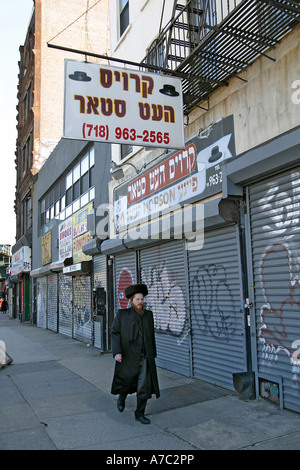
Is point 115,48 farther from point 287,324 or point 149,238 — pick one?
point 287,324

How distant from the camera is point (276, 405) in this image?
552cm

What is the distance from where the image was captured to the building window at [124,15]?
11.7 meters

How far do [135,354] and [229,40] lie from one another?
4.57 metres

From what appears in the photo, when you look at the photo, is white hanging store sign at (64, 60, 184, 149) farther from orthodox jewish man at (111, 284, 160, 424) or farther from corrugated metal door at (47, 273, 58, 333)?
corrugated metal door at (47, 273, 58, 333)

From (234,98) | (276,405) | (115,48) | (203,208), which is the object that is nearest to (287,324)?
(276,405)

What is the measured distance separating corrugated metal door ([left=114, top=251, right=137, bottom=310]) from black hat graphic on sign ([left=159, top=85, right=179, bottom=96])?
14.9ft

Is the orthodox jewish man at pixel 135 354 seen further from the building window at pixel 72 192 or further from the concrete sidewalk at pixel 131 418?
the building window at pixel 72 192

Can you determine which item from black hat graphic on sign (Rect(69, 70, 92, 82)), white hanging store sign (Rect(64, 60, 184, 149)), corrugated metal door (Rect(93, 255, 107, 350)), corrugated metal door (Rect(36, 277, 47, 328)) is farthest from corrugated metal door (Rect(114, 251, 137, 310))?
corrugated metal door (Rect(36, 277, 47, 328))

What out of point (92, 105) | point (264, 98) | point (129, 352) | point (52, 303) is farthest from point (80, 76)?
point (52, 303)

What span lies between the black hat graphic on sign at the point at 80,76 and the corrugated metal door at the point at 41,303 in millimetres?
16113

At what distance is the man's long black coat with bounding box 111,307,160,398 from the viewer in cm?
543

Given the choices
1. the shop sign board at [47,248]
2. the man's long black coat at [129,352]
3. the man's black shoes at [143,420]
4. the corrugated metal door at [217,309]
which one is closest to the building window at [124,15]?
the corrugated metal door at [217,309]

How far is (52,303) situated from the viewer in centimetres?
1952
